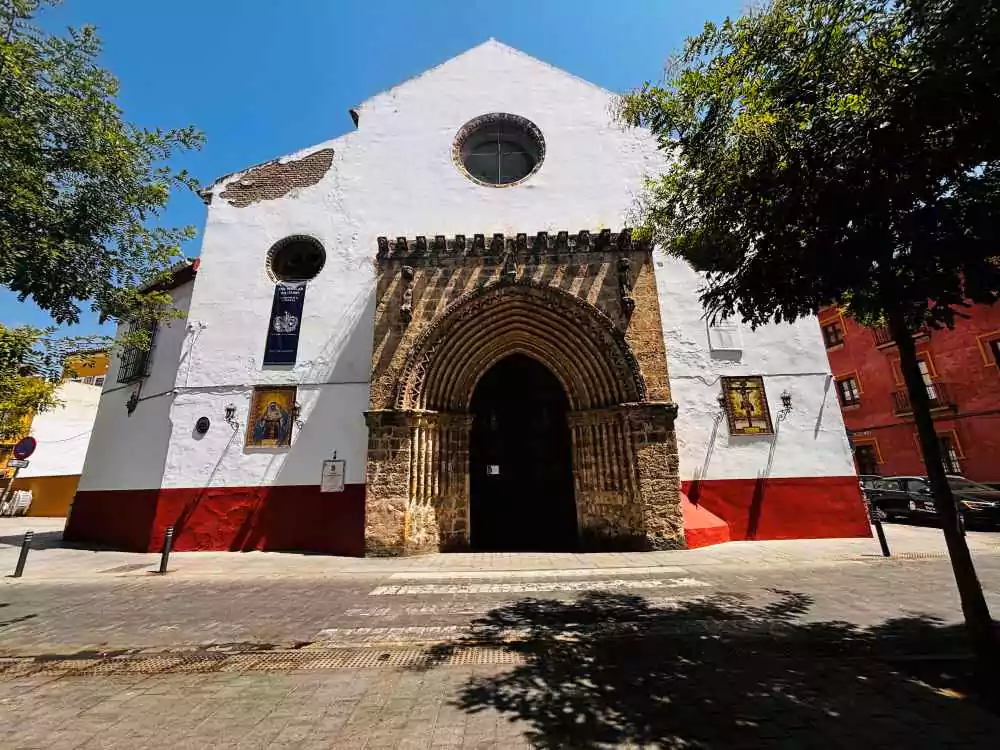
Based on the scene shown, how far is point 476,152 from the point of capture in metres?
12.7

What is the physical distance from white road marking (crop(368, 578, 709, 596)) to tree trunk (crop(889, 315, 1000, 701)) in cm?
303

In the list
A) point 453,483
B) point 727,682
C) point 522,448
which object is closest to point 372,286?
point 453,483

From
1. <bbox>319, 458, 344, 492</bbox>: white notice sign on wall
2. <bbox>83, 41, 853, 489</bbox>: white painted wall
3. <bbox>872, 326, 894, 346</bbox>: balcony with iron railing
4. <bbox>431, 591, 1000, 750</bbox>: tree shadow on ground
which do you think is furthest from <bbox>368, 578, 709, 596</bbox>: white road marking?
<bbox>872, 326, 894, 346</bbox>: balcony with iron railing

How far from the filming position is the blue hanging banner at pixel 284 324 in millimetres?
10352

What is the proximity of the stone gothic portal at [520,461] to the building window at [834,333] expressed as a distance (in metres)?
17.5

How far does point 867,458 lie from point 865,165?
2206 cm

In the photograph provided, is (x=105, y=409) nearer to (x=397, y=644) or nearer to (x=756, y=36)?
(x=397, y=644)

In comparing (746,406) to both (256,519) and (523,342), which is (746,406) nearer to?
(523,342)

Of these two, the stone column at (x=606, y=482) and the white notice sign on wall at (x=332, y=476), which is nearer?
the stone column at (x=606, y=482)

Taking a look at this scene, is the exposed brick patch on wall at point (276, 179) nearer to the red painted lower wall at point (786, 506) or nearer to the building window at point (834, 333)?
the red painted lower wall at point (786, 506)

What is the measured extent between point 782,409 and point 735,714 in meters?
8.86

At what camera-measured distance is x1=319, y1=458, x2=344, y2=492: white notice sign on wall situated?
931 cm

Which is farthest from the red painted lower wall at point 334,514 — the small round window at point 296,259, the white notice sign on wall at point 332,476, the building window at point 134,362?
the small round window at point 296,259

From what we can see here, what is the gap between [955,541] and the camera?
126 inches
